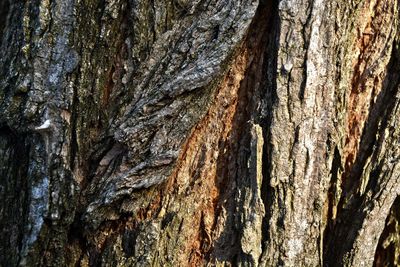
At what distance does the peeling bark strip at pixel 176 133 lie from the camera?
6.00ft

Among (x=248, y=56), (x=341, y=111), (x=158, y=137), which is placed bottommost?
(x=158, y=137)

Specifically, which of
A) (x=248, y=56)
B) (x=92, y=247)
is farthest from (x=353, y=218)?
(x=92, y=247)

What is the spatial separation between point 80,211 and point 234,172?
0.46 m

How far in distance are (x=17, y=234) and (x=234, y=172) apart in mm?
642

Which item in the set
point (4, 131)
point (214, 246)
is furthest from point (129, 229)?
point (4, 131)

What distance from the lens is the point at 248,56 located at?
1932mm

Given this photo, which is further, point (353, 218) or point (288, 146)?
point (353, 218)

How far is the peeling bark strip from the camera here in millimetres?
1828

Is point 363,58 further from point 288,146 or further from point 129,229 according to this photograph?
point 129,229

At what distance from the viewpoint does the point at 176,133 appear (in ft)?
6.06

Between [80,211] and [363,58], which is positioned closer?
[80,211]

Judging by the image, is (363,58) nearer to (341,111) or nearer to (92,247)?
(341,111)

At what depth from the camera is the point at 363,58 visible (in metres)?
2.01

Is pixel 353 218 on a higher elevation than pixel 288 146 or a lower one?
lower
